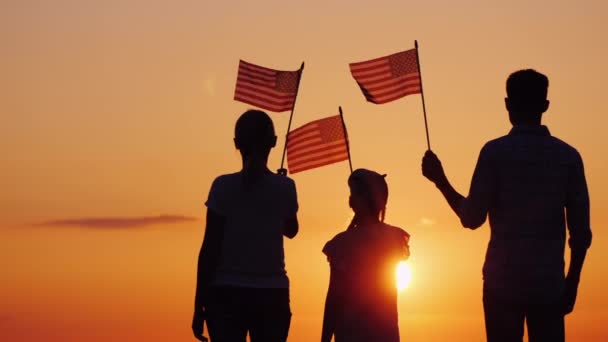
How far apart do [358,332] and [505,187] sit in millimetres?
2698

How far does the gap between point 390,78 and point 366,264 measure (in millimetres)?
4435

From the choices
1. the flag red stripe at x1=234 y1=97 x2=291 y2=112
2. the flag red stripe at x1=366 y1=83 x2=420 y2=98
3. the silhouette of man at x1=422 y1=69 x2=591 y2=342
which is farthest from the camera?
the flag red stripe at x1=234 y1=97 x2=291 y2=112

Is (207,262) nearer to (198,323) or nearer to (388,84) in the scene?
(198,323)

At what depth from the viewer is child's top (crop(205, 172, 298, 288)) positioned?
8211 millimetres

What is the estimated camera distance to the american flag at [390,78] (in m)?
13.6

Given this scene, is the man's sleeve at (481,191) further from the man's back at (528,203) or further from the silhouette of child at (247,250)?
the silhouette of child at (247,250)

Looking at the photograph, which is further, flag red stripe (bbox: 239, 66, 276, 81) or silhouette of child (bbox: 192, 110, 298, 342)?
flag red stripe (bbox: 239, 66, 276, 81)

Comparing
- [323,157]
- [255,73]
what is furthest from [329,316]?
[255,73]

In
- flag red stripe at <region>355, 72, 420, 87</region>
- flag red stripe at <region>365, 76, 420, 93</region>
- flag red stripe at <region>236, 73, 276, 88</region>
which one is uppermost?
flag red stripe at <region>236, 73, 276, 88</region>

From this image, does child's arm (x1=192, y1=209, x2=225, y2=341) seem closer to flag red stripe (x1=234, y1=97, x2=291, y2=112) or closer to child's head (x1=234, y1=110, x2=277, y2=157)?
child's head (x1=234, y1=110, x2=277, y2=157)

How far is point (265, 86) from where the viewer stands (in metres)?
14.1

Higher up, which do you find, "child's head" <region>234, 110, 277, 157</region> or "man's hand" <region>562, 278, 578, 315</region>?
"child's head" <region>234, 110, 277, 157</region>

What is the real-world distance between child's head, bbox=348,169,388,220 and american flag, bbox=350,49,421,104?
402 cm

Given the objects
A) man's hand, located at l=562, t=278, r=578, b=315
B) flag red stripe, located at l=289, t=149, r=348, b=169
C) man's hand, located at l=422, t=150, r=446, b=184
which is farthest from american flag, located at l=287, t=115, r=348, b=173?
man's hand, located at l=562, t=278, r=578, b=315
